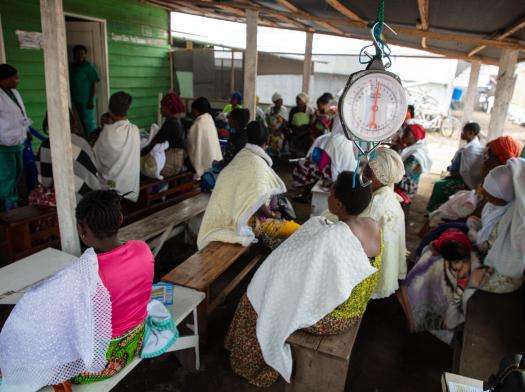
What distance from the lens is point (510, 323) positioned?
2.63 metres

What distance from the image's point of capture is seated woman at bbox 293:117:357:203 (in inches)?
202

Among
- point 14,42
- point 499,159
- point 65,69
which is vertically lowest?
point 499,159

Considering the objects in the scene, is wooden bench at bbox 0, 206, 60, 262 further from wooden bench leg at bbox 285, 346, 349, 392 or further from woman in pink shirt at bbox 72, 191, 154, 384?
wooden bench leg at bbox 285, 346, 349, 392

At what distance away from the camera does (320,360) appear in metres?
2.34

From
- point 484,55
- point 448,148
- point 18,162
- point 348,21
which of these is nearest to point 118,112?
point 18,162

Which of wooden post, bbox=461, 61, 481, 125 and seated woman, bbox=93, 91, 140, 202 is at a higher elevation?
wooden post, bbox=461, 61, 481, 125

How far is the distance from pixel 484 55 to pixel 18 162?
745 centimetres

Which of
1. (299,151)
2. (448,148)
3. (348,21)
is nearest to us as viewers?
(348,21)

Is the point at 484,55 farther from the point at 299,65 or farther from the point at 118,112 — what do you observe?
the point at 118,112

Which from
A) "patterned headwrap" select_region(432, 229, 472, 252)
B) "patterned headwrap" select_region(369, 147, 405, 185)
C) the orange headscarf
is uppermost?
the orange headscarf

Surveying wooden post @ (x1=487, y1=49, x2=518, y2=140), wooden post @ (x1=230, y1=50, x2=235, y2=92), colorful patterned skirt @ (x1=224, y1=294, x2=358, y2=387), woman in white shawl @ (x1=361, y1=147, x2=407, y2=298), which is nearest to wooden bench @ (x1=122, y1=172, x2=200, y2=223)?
colorful patterned skirt @ (x1=224, y1=294, x2=358, y2=387)

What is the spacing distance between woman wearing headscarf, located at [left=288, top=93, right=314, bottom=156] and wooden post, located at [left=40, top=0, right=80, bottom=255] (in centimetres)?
592

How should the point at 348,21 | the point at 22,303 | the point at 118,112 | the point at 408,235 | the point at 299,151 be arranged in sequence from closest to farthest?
the point at 22,303 < the point at 118,112 < the point at 348,21 < the point at 408,235 < the point at 299,151

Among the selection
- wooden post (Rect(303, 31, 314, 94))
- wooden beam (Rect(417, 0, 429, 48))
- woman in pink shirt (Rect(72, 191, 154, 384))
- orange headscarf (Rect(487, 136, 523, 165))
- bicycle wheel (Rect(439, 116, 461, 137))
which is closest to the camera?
woman in pink shirt (Rect(72, 191, 154, 384))
